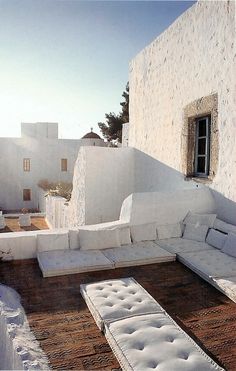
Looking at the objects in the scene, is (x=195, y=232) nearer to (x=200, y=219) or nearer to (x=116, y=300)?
(x=200, y=219)

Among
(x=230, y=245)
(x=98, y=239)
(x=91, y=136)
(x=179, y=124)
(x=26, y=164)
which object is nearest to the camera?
(x=230, y=245)

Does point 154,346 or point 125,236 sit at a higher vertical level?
point 125,236

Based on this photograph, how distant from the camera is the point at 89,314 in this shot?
153 inches

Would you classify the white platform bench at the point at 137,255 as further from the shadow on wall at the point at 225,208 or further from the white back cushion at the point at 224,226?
the shadow on wall at the point at 225,208

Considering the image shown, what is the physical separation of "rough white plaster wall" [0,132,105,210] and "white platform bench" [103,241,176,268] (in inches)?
649

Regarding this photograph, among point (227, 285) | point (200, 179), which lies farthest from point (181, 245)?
point (200, 179)

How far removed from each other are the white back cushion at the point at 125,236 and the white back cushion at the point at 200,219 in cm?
141

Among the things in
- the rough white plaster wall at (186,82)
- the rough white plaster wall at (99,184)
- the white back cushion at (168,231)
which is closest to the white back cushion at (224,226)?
the rough white plaster wall at (186,82)

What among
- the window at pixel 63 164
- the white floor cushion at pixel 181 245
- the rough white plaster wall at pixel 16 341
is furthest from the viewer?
the window at pixel 63 164

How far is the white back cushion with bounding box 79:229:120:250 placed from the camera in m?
6.00

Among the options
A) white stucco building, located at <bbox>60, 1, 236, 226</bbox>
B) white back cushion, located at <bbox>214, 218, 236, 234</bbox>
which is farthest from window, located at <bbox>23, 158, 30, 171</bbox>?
white back cushion, located at <bbox>214, 218, 236, 234</bbox>

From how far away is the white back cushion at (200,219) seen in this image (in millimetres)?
6664

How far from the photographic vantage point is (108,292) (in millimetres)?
4211

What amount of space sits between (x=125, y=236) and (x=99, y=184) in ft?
11.3
